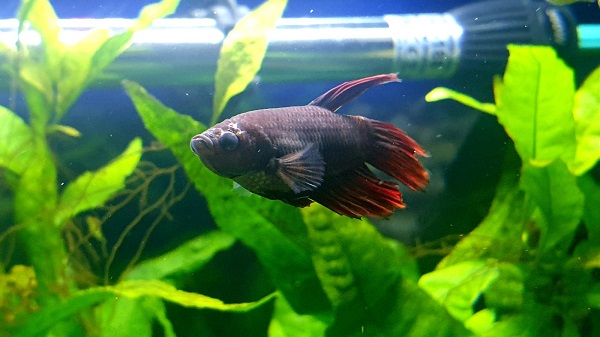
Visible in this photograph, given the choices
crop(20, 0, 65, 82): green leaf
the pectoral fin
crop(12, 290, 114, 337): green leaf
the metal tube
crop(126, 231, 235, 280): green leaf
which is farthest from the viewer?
the metal tube

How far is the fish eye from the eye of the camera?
0.90m

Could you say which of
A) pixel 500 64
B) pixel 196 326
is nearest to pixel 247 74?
pixel 196 326

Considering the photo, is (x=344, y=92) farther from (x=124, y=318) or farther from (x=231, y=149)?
(x=124, y=318)

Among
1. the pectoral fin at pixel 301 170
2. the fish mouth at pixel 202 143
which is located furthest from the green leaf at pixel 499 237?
the fish mouth at pixel 202 143

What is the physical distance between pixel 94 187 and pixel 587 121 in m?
1.97

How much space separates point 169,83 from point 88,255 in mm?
820

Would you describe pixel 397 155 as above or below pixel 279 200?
above

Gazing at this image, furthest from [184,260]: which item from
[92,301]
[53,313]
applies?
[53,313]

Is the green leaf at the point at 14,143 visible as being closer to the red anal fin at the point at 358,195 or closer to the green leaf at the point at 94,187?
the green leaf at the point at 94,187

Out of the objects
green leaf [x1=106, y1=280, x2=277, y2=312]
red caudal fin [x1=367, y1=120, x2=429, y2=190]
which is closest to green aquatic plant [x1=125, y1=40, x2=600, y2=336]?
green leaf [x1=106, y1=280, x2=277, y2=312]

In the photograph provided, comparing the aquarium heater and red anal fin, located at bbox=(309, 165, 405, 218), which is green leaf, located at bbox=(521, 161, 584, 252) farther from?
red anal fin, located at bbox=(309, 165, 405, 218)

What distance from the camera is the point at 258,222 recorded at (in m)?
1.86

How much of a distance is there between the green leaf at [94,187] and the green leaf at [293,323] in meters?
0.78

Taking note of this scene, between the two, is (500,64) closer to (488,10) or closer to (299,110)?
(488,10)
